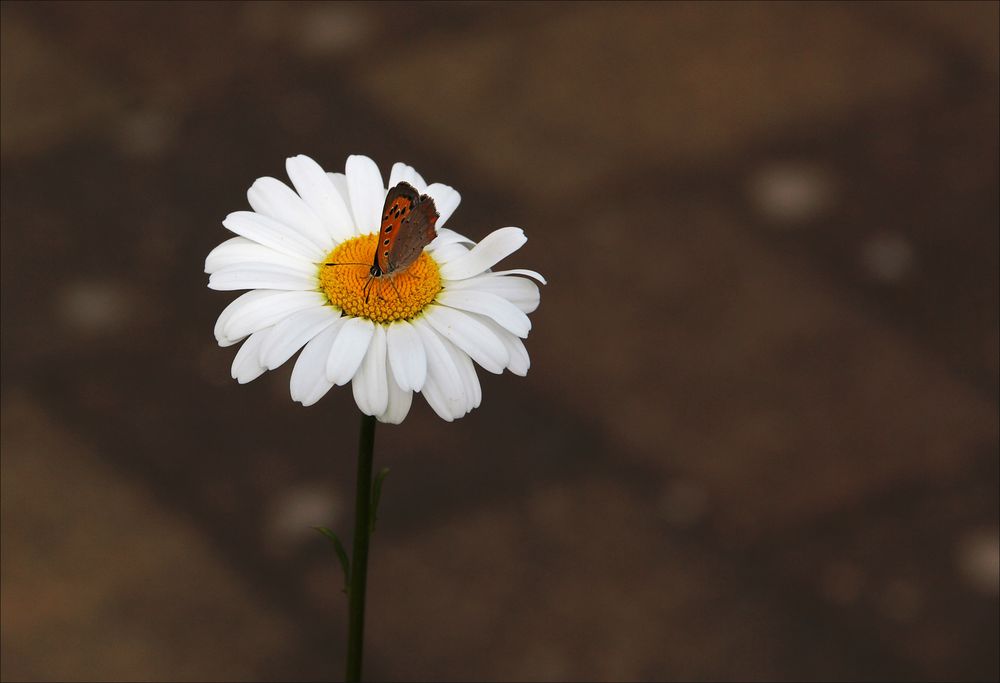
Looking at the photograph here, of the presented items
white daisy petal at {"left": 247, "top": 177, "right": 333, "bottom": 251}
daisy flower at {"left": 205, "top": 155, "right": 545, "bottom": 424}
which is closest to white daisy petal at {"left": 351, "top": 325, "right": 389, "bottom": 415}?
daisy flower at {"left": 205, "top": 155, "right": 545, "bottom": 424}

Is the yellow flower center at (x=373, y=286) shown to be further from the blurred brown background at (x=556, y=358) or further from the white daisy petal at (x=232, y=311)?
the blurred brown background at (x=556, y=358)

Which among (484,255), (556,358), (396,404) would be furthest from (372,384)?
(556,358)

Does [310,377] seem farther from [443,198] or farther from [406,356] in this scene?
[443,198]

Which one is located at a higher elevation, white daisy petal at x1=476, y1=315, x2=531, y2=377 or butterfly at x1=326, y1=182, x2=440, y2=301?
butterfly at x1=326, y1=182, x2=440, y2=301

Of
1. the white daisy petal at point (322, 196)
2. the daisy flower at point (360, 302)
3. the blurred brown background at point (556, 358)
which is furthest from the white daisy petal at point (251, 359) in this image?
the blurred brown background at point (556, 358)

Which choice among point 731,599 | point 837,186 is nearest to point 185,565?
point 731,599

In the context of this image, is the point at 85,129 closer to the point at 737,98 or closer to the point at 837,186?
the point at 737,98

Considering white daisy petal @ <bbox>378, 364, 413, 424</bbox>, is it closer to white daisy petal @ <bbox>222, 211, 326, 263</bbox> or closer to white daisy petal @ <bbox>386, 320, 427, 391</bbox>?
white daisy petal @ <bbox>386, 320, 427, 391</bbox>
